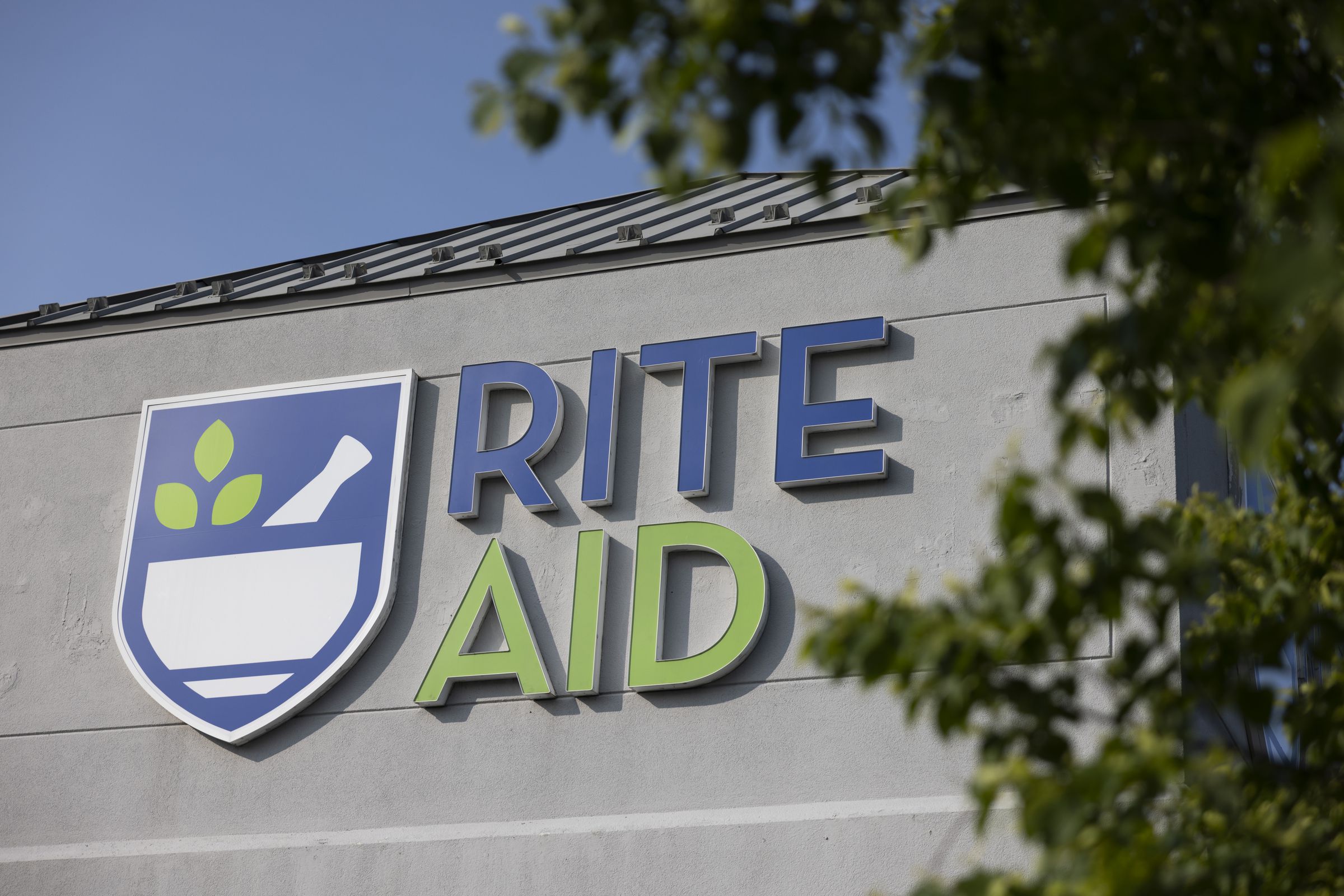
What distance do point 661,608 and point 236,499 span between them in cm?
318

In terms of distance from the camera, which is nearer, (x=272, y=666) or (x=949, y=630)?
(x=949, y=630)

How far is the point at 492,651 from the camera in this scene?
9.52 meters

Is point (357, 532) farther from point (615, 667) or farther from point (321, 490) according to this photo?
point (615, 667)

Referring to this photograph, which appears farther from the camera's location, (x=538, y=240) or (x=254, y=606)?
(x=538, y=240)

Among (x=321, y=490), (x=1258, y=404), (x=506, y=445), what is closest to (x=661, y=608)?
(x=506, y=445)

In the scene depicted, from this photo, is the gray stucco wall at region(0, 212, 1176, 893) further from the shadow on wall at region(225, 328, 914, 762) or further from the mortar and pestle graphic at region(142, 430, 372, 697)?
the mortar and pestle graphic at region(142, 430, 372, 697)

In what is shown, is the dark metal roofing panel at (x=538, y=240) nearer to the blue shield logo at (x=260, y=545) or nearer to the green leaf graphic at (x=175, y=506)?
the blue shield logo at (x=260, y=545)

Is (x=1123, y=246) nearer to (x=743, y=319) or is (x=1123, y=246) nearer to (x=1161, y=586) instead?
(x=1161, y=586)

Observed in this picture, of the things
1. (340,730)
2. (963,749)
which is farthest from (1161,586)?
(340,730)

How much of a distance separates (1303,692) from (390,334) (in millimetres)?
7373

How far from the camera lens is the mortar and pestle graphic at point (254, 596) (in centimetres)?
979

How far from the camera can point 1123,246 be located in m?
3.40

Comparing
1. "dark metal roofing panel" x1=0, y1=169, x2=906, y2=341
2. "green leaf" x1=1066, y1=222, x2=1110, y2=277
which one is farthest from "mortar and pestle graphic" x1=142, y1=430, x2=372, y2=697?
"green leaf" x1=1066, y1=222, x2=1110, y2=277

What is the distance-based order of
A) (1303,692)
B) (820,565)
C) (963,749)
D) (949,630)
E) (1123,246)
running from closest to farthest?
(949,630) < (1123,246) < (1303,692) < (963,749) < (820,565)
